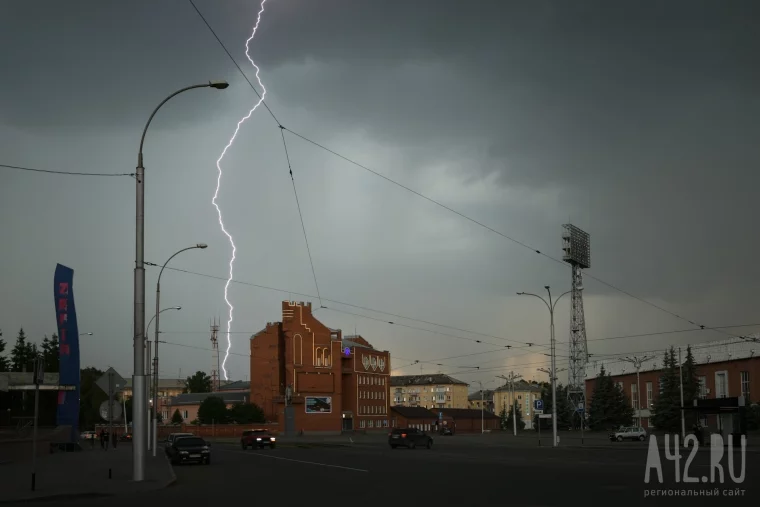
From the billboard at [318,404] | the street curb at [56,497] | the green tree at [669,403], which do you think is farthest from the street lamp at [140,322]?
the billboard at [318,404]

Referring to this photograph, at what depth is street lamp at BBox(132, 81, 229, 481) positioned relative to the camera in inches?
880

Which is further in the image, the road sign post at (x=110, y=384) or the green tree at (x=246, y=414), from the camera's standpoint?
the green tree at (x=246, y=414)

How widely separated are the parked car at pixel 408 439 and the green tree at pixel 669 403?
4040cm

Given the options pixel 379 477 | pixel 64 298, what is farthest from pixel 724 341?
pixel 379 477

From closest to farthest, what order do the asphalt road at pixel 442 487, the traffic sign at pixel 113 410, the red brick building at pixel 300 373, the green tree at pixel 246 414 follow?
1. the asphalt road at pixel 442 487
2. the traffic sign at pixel 113 410
3. the green tree at pixel 246 414
4. the red brick building at pixel 300 373

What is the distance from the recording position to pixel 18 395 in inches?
3290

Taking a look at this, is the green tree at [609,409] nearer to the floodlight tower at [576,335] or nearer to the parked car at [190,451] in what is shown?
the floodlight tower at [576,335]

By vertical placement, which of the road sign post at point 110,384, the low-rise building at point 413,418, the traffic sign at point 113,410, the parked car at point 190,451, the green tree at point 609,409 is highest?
the road sign post at point 110,384

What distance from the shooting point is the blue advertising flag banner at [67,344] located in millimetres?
60406

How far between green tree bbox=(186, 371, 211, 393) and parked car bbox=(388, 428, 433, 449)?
124 m

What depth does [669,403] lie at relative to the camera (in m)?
90.7

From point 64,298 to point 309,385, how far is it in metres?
55.4

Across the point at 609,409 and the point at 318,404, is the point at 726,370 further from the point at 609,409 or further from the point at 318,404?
the point at 318,404

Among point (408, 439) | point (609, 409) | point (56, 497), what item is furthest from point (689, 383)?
point (56, 497)
